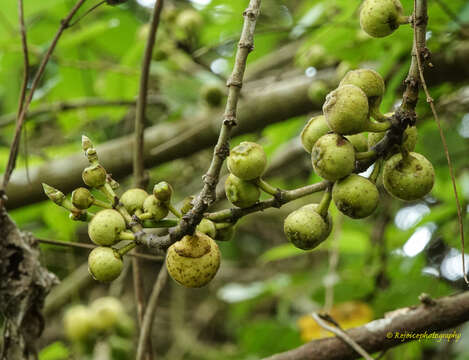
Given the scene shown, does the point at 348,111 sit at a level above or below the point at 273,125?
above

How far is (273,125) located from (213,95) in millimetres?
258

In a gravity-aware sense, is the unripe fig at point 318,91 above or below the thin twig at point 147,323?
above

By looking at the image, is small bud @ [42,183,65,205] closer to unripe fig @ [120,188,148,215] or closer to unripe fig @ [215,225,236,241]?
unripe fig @ [120,188,148,215]

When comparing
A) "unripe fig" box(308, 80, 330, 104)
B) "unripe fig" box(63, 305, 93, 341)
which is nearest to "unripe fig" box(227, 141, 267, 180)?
"unripe fig" box(308, 80, 330, 104)

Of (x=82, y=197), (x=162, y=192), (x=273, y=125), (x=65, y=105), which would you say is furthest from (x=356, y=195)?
(x=65, y=105)

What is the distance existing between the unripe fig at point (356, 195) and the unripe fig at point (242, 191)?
0.37ft

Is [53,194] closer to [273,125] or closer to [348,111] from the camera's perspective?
[348,111]

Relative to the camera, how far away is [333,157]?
76 centimetres

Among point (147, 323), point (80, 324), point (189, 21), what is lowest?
point (80, 324)

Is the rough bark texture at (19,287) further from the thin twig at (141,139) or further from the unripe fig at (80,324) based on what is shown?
the unripe fig at (80,324)

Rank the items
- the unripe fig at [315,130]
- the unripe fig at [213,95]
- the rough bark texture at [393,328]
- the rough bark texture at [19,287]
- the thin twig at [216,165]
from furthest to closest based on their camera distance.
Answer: the unripe fig at [213,95] < the rough bark texture at [19,287] < the rough bark texture at [393,328] < the unripe fig at [315,130] < the thin twig at [216,165]

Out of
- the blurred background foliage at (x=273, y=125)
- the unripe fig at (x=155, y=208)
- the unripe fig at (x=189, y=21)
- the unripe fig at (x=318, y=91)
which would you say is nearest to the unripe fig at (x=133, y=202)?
the unripe fig at (x=155, y=208)

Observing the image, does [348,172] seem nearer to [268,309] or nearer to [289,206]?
[289,206]

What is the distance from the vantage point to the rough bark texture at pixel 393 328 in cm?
105
